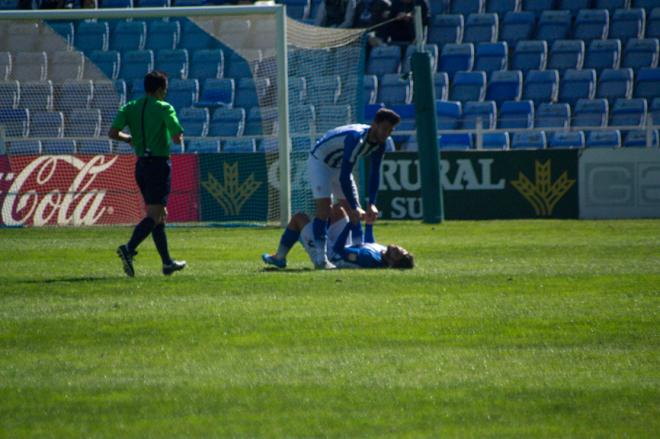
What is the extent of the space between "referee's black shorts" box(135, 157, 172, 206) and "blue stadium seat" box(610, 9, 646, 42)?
18.3 m

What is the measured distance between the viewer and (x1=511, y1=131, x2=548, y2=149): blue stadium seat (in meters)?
26.7

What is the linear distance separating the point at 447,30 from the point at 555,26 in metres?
2.37

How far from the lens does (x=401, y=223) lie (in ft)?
78.2

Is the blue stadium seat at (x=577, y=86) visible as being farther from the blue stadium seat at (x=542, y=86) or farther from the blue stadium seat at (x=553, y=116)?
the blue stadium seat at (x=553, y=116)

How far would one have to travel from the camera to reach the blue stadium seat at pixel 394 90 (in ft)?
92.8

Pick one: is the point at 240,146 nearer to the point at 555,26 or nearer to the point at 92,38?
the point at 92,38

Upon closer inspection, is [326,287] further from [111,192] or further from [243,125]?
[243,125]

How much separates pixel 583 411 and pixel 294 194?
1689cm

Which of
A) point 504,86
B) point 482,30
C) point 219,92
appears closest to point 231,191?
point 219,92

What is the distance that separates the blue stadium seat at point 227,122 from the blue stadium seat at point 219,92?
0.72 ft

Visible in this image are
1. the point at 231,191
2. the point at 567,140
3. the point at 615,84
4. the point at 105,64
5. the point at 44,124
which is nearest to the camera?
the point at 44,124

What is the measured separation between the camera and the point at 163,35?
2486cm

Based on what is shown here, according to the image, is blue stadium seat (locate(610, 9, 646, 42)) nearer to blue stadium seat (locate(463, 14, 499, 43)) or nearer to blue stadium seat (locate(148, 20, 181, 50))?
blue stadium seat (locate(463, 14, 499, 43))

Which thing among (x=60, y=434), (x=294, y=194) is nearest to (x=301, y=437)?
(x=60, y=434)
